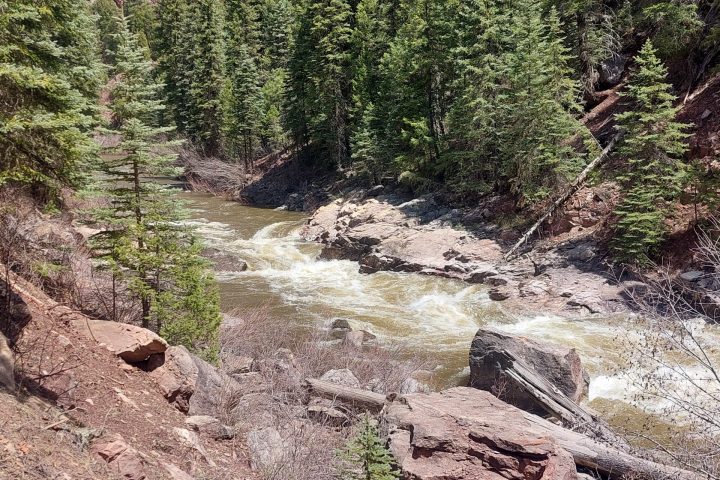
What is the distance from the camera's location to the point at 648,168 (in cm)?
1523

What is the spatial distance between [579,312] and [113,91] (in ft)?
40.9

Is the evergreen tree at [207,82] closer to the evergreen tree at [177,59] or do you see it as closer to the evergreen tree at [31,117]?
the evergreen tree at [177,59]

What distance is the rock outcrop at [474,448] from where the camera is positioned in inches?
244

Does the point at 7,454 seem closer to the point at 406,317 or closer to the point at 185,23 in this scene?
the point at 406,317

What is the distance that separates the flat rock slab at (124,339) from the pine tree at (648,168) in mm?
12805

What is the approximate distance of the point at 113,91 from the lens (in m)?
9.05

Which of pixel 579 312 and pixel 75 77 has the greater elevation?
pixel 75 77

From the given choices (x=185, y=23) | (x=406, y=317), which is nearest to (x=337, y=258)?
(x=406, y=317)

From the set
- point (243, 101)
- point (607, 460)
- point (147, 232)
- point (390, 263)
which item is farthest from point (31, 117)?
point (243, 101)

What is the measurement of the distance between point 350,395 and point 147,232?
4.41 m

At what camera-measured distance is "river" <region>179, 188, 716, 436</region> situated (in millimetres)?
11695

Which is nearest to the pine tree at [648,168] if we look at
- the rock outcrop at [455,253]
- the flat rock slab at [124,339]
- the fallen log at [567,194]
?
the rock outcrop at [455,253]

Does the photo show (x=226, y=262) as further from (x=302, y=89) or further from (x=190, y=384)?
(x=302, y=89)

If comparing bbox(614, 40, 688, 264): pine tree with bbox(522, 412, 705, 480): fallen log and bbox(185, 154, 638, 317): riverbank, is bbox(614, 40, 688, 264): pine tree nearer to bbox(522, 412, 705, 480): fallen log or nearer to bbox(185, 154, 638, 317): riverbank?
bbox(185, 154, 638, 317): riverbank
